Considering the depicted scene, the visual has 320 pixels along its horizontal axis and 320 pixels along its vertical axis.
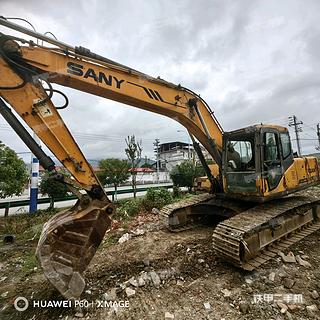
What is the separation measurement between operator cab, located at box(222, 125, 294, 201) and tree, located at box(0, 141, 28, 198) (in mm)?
8716

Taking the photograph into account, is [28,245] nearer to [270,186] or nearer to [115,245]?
[115,245]

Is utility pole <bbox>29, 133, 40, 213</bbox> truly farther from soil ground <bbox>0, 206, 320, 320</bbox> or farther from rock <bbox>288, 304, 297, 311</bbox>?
rock <bbox>288, 304, 297, 311</bbox>

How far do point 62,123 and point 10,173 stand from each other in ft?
25.5

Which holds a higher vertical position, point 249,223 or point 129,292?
point 249,223

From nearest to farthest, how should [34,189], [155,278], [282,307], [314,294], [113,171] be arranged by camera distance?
[282,307] < [314,294] < [155,278] < [34,189] < [113,171]

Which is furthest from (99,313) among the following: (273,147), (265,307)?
(273,147)

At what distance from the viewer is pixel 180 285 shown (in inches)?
137

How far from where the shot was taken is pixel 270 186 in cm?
462

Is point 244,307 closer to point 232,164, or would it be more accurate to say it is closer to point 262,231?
point 262,231

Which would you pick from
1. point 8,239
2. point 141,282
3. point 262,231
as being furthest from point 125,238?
point 8,239

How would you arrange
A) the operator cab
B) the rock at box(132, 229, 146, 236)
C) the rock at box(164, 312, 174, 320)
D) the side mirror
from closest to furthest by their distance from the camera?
the rock at box(164, 312, 174, 320), the operator cab, the side mirror, the rock at box(132, 229, 146, 236)

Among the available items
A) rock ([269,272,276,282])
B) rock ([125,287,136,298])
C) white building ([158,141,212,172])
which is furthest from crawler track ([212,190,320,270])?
white building ([158,141,212,172])

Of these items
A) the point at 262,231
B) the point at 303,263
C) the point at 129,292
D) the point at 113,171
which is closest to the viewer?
the point at 129,292

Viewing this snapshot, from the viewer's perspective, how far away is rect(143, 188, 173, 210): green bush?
8.99m
